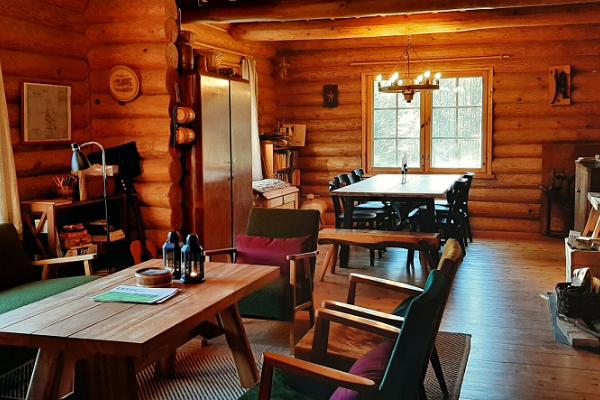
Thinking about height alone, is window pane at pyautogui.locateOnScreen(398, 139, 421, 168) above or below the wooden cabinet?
above

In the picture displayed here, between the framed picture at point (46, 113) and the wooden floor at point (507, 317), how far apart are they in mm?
2560

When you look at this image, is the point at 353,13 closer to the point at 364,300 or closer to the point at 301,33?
the point at 301,33

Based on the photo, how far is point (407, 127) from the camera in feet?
29.4

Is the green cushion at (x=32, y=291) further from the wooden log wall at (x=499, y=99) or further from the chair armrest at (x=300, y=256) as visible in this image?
the wooden log wall at (x=499, y=99)

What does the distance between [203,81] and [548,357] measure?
12.1 ft

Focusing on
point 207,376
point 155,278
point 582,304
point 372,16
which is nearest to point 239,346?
point 207,376

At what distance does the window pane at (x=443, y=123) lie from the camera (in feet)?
28.7

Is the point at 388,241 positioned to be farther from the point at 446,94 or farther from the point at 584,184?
the point at 446,94

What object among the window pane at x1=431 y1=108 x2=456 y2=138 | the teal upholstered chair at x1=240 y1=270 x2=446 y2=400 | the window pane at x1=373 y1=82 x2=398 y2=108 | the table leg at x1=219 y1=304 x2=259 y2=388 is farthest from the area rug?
the window pane at x1=373 y1=82 x2=398 y2=108

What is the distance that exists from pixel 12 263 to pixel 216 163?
7.83 feet

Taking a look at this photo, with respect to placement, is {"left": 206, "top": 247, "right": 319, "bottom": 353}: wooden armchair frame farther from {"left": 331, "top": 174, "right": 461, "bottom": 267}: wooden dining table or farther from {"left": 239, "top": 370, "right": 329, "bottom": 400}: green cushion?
{"left": 331, "top": 174, "right": 461, "bottom": 267}: wooden dining table

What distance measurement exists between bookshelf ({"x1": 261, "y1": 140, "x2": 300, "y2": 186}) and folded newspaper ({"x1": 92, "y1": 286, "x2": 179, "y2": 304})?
544 cm

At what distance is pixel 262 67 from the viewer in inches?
352

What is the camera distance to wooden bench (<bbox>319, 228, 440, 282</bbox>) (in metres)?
5.59
